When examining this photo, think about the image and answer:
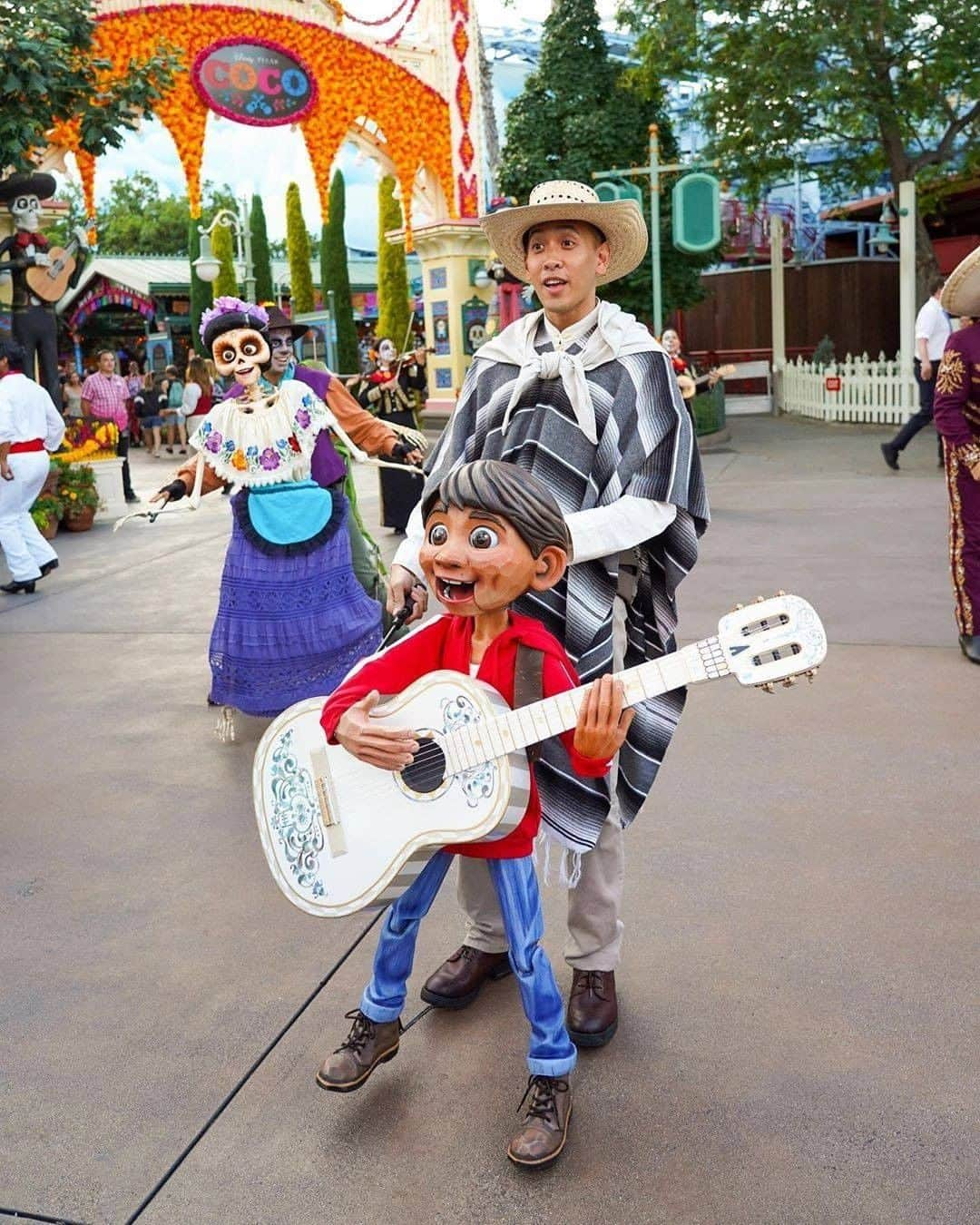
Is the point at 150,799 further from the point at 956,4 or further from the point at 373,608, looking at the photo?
the point at 956,4

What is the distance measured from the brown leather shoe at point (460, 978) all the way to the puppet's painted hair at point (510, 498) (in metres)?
1.17

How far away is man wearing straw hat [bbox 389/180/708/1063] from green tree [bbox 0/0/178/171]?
605 cm

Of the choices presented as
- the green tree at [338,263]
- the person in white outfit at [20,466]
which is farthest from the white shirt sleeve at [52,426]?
the green tree at [338,263]

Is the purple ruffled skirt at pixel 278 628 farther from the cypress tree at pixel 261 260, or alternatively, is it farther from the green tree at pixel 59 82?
the cypress tree at pixel 261 260

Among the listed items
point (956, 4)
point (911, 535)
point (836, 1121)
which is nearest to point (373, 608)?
point (836, 1121)

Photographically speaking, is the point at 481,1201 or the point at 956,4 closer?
the point at 481,1201

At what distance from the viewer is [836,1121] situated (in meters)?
2.34

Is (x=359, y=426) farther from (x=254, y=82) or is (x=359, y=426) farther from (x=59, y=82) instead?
(x=254, y=82)

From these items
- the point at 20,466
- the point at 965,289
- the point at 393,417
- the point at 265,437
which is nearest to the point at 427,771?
the point at 265,437

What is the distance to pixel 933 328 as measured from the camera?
36.0ft

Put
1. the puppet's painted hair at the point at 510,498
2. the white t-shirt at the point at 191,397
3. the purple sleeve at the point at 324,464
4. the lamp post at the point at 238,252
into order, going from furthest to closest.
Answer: the lamp post at the point at 238,252, the white t-shirt at the point at 191,397, the purple sleeve at the point at 324,464, the puppet's painted hair at the point at 510,498

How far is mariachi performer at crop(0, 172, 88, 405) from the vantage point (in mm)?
11469

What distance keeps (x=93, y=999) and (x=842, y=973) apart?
5.88 ft

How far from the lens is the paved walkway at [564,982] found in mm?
2223
